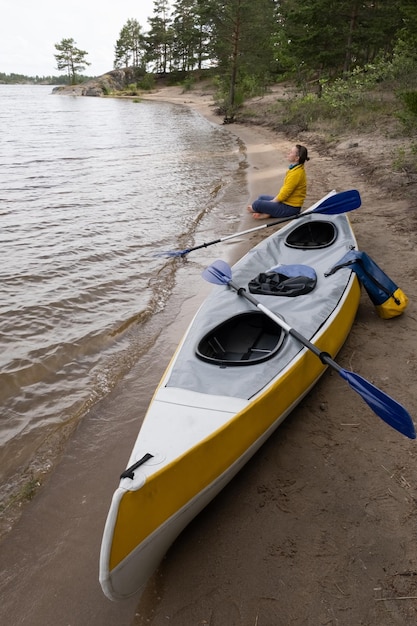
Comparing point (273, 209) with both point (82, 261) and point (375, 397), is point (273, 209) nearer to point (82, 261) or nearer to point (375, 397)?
point (82, 261)

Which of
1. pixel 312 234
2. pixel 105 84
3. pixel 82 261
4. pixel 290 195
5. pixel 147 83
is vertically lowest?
pixel 82 261

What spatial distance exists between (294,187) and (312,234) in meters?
1.62

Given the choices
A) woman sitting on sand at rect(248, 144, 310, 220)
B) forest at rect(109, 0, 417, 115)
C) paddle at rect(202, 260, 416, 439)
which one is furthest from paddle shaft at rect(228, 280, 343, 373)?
forest at rect(109, 0, 417, 115)

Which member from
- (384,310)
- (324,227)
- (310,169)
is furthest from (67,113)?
(384,310)

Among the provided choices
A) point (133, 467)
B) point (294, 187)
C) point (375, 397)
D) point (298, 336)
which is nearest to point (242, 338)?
point (298, 336)

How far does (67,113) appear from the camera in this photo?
1107 inches

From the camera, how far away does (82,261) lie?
6.16m

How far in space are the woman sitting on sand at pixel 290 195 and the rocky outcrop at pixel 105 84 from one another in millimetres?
52271

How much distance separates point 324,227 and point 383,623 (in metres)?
4.57

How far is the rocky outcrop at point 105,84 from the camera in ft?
174

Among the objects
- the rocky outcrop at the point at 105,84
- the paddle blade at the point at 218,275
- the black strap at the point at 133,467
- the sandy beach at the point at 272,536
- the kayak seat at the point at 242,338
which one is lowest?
the sandy beach at the point at 272,536

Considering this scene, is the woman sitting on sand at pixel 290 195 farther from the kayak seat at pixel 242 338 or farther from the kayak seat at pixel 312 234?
the kayak seat at pixel 242 338

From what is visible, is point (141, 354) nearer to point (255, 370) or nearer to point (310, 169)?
point (255, 370)

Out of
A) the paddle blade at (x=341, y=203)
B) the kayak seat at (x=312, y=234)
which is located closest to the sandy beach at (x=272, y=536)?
the kayak seat at (x=312, y=234)
